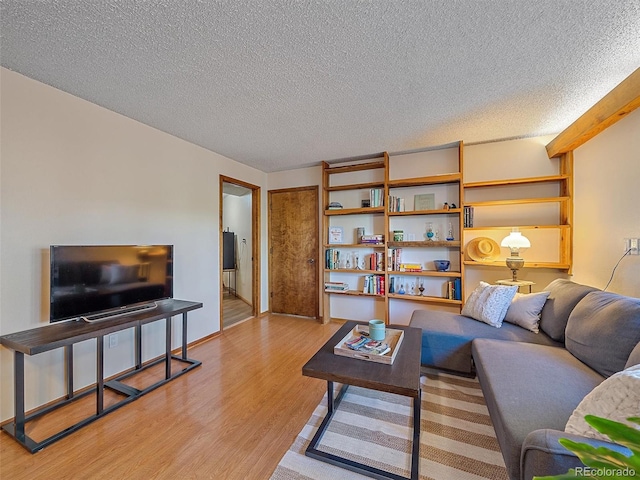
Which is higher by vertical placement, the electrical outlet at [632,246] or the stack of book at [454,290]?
the electrical outlet at [632,246]

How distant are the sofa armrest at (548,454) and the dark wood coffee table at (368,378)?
45 centimetres

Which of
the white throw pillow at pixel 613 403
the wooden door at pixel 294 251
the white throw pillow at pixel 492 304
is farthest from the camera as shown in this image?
the wooden door at pixel 294 251

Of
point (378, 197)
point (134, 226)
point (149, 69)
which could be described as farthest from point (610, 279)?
point (134, 226)

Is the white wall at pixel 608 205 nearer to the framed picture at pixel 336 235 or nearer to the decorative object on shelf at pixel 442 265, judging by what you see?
the decorative object on shelf at pixel 442 265

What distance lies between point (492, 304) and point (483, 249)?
101 centimetres

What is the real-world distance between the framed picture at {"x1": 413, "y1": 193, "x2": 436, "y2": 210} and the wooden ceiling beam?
51.1 inches

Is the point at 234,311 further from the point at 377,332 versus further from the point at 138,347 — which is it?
the point at 377,332

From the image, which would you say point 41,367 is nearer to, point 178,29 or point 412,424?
point 178,29

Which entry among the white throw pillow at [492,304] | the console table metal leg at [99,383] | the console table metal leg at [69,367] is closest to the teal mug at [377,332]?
the white throw pillow at [492,304]

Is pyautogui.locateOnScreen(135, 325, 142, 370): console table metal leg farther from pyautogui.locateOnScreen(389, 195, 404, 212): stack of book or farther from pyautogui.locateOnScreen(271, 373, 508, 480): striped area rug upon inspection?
pyautogui.locateOnScreen(389, 195, 404, 212): stack of book

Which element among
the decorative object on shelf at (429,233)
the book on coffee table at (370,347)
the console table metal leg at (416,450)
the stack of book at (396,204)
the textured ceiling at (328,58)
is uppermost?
the textured ceiling at (328,58)

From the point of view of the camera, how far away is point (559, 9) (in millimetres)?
1387

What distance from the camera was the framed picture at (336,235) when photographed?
13.4ft

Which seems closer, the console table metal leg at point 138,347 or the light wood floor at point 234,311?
the console table metal leg at point 138,347
